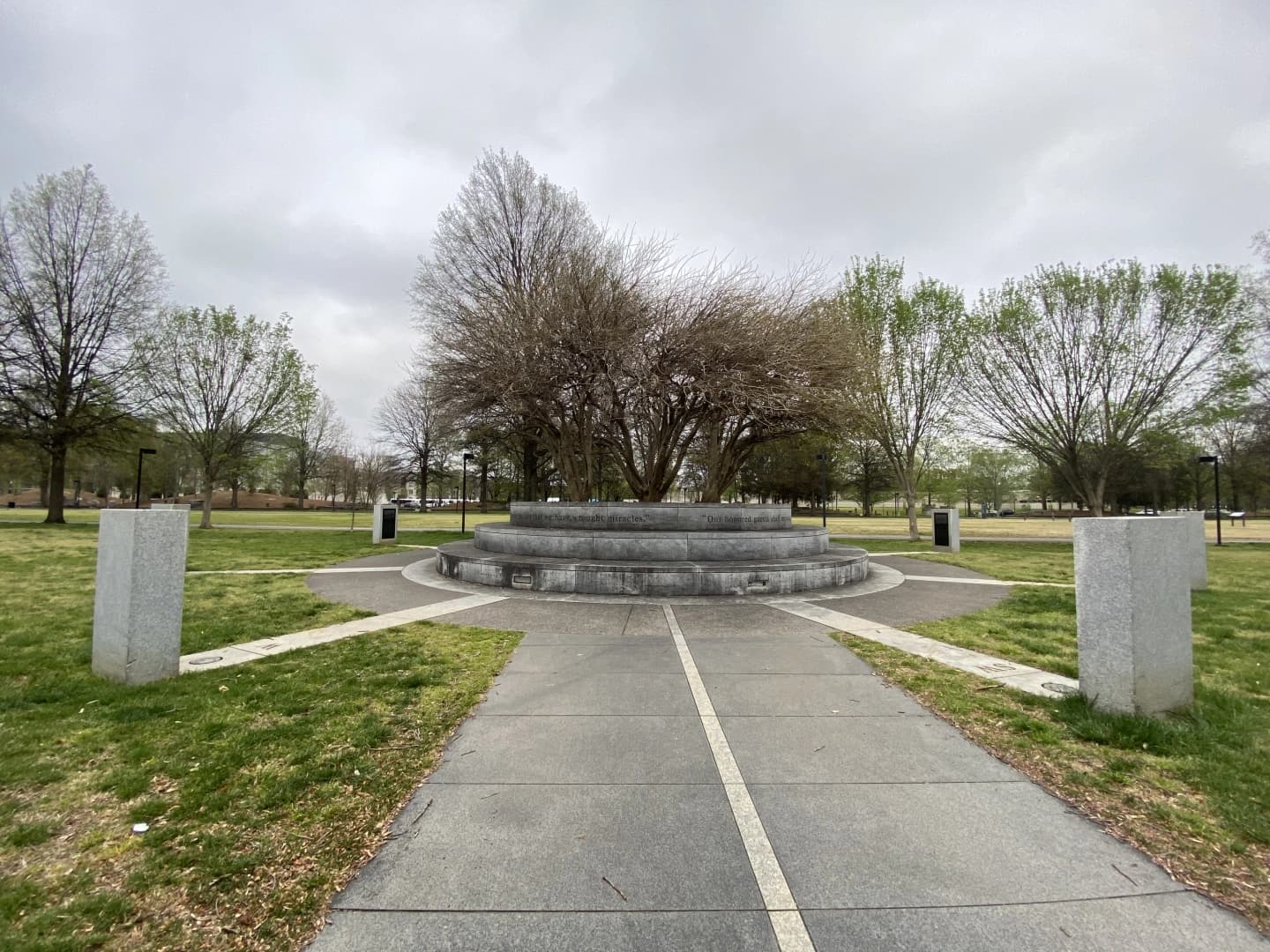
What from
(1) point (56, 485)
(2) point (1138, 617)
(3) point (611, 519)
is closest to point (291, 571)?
(3) point (611, 519)

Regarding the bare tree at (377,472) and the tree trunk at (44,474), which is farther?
the bare tree at (377,472)

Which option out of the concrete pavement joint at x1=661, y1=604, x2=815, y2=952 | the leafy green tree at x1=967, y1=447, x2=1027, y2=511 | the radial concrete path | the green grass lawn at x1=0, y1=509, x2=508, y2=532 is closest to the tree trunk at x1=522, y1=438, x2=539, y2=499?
the green grass lawn at x1=0, y1=509, x2=508, y2=532

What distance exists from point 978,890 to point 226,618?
8.60 m

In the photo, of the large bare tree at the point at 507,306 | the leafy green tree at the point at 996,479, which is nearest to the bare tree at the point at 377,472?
the large bare tree at the point at 507,306

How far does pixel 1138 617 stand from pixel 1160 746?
92 centimetres

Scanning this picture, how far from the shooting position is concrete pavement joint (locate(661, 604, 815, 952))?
2.07m

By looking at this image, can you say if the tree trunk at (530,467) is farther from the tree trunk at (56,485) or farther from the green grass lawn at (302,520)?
the tree trunk at (56,485)

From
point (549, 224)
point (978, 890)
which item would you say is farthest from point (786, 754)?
point (549, 224)

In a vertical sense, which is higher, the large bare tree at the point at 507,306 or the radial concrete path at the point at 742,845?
the large bare tree at the point at 507,306

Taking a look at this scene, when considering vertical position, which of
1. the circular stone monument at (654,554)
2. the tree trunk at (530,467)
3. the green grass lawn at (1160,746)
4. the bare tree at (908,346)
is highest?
the bare tree at (908,346)

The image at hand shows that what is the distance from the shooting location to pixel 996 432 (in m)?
24.1

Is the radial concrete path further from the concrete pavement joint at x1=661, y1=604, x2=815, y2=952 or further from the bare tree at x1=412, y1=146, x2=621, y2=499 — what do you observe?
the bare tree at x1=412, y1=146, x2=621, y2=499

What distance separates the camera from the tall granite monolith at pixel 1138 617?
4133mm

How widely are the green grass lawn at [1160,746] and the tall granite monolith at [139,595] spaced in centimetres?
675
